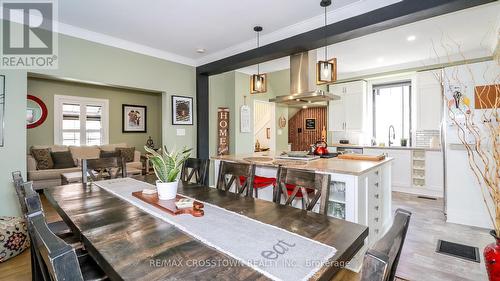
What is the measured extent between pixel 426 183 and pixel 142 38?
5.77 metres

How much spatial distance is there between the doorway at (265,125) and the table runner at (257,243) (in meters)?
5.25

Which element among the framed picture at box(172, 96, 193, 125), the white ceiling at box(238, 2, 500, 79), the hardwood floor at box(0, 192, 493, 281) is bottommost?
the hardwood floor at box(0, 192, 493, 281)

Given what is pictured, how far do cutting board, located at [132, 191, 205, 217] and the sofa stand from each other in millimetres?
3781

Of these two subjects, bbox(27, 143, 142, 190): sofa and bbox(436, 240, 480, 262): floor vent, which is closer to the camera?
bbox(436, 240, 480, 262): floor vent

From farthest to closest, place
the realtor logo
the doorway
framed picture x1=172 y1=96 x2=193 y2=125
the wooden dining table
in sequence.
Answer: the doorway, framed picture x1=172 y1=96 x2=193 y2=125, the realtor logo, the wooden dining table

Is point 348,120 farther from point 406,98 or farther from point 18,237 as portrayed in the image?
point 18,237

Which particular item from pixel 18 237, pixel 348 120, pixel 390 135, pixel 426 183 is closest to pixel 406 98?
pixel 390 135

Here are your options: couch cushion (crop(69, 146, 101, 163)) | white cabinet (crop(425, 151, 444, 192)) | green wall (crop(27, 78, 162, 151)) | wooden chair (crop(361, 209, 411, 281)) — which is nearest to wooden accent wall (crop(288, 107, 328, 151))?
white cabinet (crop(425, 151, 444, 192))

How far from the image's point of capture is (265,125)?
6723mm

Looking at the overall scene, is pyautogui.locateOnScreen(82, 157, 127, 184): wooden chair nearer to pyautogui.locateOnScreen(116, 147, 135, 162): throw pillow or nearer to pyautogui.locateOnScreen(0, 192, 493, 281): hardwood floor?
pyautogui.locateOnScreen(0, 192, 493, 281): hardwood floor

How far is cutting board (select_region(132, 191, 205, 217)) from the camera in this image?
1336 millimetres

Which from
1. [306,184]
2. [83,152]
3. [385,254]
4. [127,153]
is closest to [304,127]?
[127,153]

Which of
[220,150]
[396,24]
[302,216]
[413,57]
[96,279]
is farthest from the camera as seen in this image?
[220,150]

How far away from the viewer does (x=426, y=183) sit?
15.3 ft
